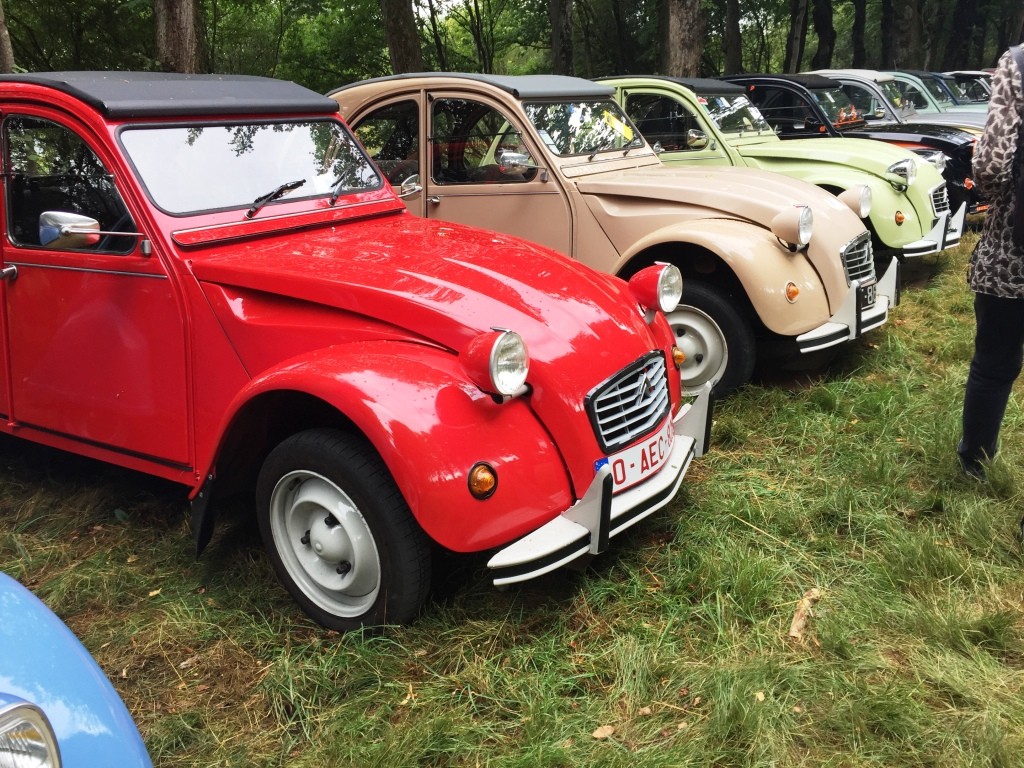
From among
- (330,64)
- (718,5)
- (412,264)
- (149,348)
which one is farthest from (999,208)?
(718,5)

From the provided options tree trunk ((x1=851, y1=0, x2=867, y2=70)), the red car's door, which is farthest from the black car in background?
tree trunk ((x1=851, y1=0, x2=867, y2=70))

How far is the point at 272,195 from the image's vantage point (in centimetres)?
367

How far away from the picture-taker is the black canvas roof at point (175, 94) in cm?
340

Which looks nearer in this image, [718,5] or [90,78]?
[90,78]

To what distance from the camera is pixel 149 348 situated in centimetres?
338

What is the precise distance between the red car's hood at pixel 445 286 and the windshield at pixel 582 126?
1.95m

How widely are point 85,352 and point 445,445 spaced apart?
73.7 inches

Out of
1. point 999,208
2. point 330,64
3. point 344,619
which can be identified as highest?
point 330,64

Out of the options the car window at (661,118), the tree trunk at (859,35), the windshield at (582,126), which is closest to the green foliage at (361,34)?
the tree trunk at (859,35)

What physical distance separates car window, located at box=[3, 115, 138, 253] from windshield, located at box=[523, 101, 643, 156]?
2731 millimetres

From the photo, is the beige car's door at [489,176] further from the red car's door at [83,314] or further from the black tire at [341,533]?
the black tire at [341,533]

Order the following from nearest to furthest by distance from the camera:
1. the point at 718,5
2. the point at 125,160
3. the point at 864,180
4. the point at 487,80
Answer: the point at 125,160 < the point at 487,80 < the point at 864,180 < the point at 718,5

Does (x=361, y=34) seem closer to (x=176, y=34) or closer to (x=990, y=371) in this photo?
(x=176, y=34)

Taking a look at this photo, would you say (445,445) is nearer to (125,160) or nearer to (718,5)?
(125,160)
